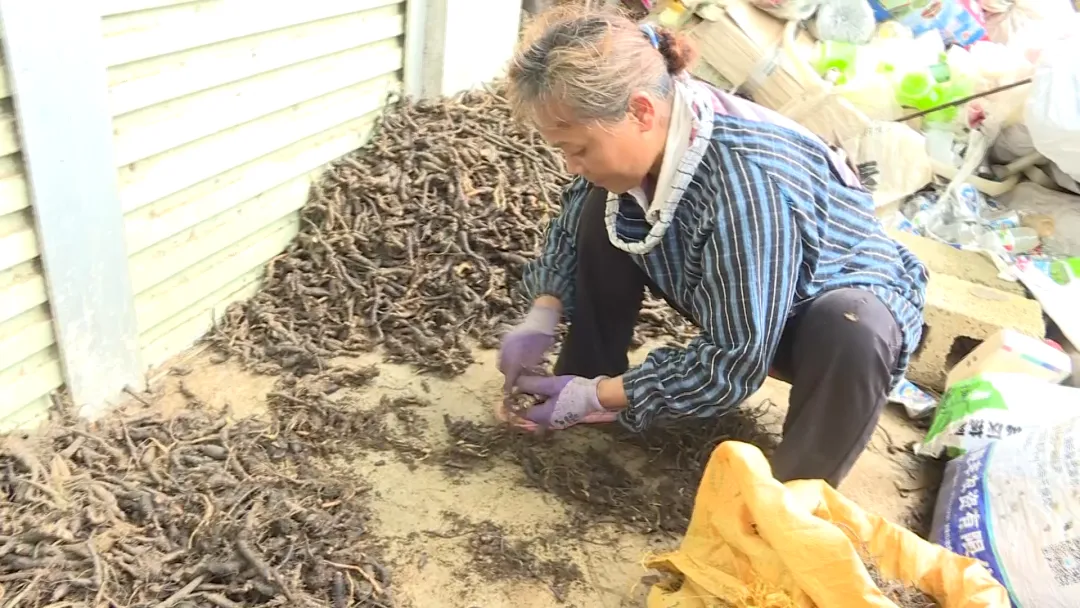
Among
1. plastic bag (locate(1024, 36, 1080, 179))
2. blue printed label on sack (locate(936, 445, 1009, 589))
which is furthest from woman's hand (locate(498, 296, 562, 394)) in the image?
plastic bag (locate(1024, 36, 1080, 179))

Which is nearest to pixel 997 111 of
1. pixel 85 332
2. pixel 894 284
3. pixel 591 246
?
pixel 894 284

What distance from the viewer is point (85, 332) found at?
169 centimetres

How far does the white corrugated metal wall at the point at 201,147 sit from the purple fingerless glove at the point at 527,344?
78 cm

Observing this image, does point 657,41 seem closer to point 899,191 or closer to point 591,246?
point 591,246

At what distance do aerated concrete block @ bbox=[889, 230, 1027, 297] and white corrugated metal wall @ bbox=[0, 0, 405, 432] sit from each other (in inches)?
70.4

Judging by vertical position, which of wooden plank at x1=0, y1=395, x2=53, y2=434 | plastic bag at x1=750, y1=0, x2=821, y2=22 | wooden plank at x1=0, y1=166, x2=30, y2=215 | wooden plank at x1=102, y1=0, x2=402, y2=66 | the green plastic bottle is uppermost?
plastic bag at x1=750, y1=0, x2=821, y2=22

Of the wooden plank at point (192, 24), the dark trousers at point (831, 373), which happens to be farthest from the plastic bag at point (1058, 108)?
the wooden plank at point (192, 24)

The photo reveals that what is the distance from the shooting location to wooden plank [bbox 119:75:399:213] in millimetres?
1757

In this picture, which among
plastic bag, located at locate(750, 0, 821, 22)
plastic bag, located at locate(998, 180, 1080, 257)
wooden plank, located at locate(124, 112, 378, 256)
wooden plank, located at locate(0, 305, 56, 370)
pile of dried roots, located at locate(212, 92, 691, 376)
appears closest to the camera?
wooden plank, located at locate(0, 305, 56, 370)

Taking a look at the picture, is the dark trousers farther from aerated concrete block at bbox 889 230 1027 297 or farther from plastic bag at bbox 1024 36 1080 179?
plastic bag at bbox 1024 36 1080 179

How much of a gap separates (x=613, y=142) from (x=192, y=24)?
0.99 meters

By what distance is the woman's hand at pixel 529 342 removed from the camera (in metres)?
1.80

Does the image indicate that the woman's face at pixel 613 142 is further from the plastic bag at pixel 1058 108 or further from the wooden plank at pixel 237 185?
the plastic bag at pixel 1058 108

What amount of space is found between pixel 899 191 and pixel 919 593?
2.09 metres
